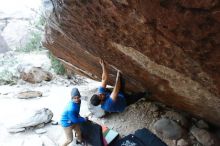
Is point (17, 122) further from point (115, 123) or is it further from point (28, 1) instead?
point (28, 1)

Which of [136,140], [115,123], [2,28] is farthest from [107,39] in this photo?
[2,28]

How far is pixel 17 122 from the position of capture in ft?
23.0

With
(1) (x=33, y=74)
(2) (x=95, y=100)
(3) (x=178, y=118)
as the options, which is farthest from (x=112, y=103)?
(1) (x=33, y=74)

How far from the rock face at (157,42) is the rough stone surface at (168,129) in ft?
1.26

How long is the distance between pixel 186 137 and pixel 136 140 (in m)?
1.39

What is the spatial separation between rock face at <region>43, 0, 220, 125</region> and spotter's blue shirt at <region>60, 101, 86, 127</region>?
Answer: 1.00 metres

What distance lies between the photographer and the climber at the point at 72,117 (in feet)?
17.6

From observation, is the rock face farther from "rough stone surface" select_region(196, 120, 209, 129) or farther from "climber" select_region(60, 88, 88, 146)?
"climber" select_region(60, 88, 88, 146)

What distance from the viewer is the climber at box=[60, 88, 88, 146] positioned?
17.6ft

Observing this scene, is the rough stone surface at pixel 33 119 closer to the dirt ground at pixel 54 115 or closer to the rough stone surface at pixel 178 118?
the dirt ground at pixel 54 115

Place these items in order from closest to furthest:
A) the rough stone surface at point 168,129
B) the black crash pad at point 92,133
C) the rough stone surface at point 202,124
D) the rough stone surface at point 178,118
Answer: the black crash pad at point 92,133
the rough stone surface at point 168,129
the rough stone surface at point 202,124
the rough stone surface at point 178,118

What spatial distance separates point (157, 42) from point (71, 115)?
8.48ft

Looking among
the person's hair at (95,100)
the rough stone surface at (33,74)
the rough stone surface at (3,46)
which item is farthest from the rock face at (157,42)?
the rough stone surface at (3,46)

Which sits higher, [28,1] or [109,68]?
[28,1]
